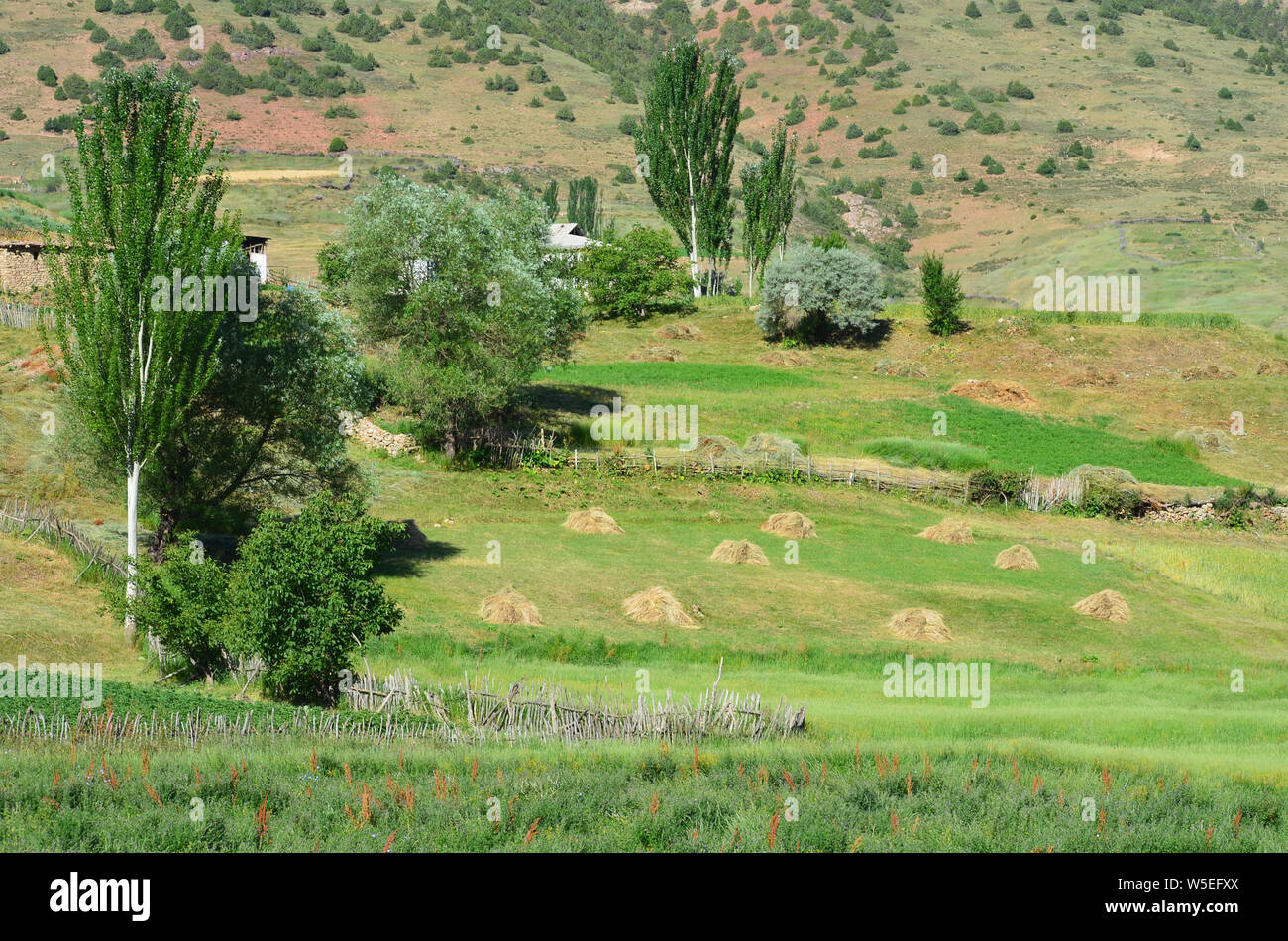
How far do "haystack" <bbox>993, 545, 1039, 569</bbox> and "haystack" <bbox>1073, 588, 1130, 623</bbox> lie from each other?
4.81 meters

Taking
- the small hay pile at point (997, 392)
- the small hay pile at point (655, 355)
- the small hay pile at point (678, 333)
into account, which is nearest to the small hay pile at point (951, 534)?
the small hay pile at point (997, 392)

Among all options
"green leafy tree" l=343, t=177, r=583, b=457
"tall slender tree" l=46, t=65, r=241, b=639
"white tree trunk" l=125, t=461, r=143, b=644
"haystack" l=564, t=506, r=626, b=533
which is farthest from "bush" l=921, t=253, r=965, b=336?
"white tree trunk" l=125, t=461, r=143, b=644

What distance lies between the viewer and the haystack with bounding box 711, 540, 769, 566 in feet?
127

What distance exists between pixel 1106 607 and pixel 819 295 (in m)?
44.4

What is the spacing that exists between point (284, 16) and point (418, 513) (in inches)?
6793

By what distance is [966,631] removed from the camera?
110 feet

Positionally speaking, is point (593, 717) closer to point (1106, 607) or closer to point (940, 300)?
point (1106, 607)

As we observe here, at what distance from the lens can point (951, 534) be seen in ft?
144

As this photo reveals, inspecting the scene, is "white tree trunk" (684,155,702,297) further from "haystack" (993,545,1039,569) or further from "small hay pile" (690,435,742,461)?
"haystack" (993,545,1039,569)

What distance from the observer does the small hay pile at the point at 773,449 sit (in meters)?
50.4

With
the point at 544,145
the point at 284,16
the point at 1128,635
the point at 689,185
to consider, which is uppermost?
the point at 284,16

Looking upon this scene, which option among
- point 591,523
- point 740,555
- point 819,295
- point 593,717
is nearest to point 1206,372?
point 819,295
